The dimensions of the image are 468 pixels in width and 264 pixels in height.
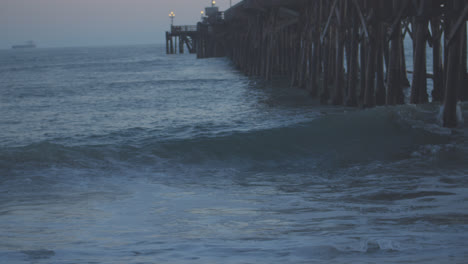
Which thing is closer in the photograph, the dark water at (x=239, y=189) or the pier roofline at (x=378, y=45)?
the dark water at (x=239, y=189)

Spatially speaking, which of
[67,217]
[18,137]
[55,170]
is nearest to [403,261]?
[67,217]

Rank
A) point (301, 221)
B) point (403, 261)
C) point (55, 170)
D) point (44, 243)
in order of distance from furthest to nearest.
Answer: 1. point (55, 170)
2. point (301, 221)
3. point (44, 243)
4. point (403, 261)

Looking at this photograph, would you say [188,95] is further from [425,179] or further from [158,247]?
[158,247]

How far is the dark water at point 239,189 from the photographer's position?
149 inches

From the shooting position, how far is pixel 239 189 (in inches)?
260

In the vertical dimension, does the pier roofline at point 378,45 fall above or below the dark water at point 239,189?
above

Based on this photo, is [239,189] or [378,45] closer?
[239,189]

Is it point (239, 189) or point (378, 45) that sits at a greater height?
point (378, 45)

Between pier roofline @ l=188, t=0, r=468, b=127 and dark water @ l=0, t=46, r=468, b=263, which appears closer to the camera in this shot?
dark water @ l=0, t=46, r=468, b=263

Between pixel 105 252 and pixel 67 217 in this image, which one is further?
pixel 67 217

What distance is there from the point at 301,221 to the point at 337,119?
6.80 metres

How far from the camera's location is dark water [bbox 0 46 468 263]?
378cm

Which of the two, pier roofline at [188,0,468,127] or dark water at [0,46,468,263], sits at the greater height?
pier roofline at [188,0,468,127]

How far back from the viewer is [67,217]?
17.1 ft
